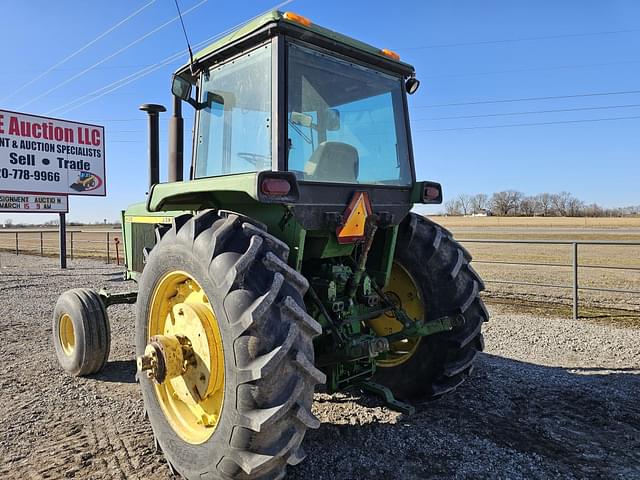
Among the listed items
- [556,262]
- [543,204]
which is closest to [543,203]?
[543,204]

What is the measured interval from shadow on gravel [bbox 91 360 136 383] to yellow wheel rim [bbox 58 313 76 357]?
0.39 m

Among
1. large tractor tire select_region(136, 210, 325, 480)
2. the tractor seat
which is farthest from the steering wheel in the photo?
large tractor tire select_region(136, 210, 325, 480)

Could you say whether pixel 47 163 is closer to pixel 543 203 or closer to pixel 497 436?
pixel 497 436

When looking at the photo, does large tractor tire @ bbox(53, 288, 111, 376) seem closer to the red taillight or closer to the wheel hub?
the wheel hub

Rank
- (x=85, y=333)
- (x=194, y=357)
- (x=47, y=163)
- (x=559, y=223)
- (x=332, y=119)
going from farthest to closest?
(x=559, y=223), (x=47, y=163), (x=85, y=333), (x=332, y=119), (x=194, y=357)

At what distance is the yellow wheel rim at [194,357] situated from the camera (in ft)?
8.32

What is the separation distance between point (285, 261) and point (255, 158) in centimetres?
83

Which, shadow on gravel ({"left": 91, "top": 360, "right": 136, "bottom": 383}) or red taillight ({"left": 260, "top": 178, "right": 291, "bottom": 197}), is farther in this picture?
shadow on gravel ({"left": 91, "top": 360, "right": 136, "bottom": 383})

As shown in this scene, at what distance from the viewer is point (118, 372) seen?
464 cm

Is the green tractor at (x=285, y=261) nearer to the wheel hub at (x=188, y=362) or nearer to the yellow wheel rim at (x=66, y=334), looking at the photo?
the wheel hub at (x=188, y=362)

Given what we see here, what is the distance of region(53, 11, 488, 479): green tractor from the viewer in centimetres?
217

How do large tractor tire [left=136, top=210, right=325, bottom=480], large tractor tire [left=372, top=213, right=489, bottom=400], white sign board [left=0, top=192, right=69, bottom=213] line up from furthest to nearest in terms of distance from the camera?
white sign board [left=0, top=192, right=69, bottom=213] < large tractor tire [left=372, top=213, right=489, bottom=400] < large tractor tire [left=136, top=210, right=325, bottom=480]

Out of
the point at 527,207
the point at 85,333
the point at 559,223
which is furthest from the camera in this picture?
the point at 527,207

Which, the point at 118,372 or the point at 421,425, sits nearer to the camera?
the point at 421,425
